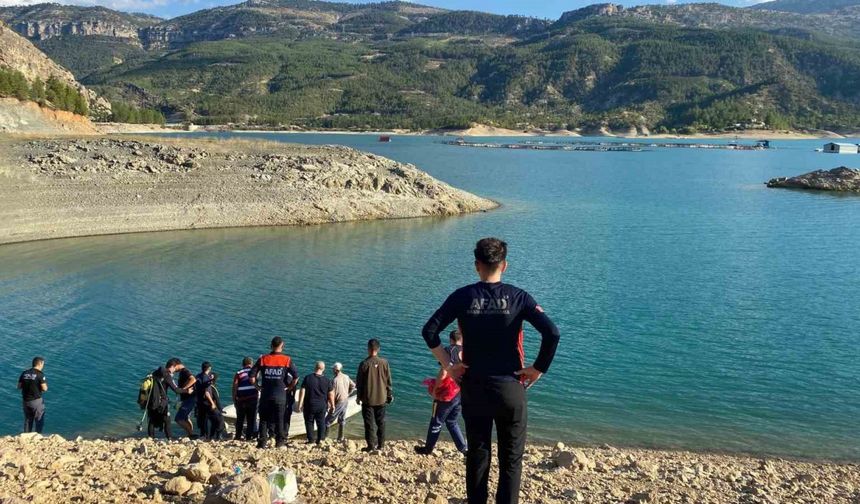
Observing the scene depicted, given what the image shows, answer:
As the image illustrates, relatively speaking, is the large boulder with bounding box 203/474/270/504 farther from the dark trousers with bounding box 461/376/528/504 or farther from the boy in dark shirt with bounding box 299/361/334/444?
the boy in dark shirt with bounding box 299/361/334/444

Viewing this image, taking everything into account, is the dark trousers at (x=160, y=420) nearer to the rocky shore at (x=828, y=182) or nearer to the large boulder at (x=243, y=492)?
the large boulder at (x=243, y=492)

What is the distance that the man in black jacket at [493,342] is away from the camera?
231 inches

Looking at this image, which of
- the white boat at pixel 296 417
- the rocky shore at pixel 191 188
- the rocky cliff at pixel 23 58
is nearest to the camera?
the white boat at pixel 296 417

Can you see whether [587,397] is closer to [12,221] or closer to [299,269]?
[299,269]

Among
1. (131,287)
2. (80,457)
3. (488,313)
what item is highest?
(488,313)

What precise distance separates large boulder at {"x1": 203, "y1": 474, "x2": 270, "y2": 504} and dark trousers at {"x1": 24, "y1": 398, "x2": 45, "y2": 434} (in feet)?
22.6

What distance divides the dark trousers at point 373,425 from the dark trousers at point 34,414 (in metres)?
5.54

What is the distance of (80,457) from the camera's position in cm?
923

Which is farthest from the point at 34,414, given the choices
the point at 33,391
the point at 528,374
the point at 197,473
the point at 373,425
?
the point at 528,374

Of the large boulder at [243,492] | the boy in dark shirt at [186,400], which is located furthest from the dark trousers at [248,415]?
the large boulder at [243,492]

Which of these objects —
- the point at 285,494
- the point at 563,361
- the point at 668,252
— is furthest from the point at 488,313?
the point at 668,252

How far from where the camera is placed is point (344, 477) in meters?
8.47

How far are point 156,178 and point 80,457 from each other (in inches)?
1355

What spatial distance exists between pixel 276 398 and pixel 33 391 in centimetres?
443
